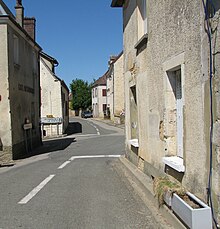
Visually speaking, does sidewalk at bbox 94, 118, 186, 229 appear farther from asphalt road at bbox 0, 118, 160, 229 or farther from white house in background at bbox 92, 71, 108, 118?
white house in background at bbox 92, 71, 108, 118

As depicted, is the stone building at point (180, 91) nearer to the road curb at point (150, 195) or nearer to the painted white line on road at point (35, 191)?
the road curb at point (150, 195)

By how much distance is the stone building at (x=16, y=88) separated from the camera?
47.8 ft

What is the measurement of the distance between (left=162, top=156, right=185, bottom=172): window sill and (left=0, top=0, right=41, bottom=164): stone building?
9.94 m

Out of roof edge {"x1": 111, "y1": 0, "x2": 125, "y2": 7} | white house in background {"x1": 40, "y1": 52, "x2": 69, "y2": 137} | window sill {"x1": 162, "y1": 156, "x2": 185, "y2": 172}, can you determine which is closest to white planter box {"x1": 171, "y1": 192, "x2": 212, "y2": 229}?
window sill {"x1": 162, "y1": 156, "x2": 185, "y2": 172}

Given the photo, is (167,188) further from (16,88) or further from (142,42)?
(16,88)

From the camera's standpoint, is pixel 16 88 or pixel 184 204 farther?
pixel 16 88

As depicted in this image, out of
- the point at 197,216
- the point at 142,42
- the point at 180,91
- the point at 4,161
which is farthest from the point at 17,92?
the point at 197,216

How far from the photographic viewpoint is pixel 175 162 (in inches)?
232

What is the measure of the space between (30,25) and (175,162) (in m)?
19.5

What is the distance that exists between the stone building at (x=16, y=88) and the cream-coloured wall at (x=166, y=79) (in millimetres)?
7087

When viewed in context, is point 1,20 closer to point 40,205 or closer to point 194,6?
point 40,205

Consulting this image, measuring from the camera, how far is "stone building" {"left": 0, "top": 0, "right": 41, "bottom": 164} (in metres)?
14.6

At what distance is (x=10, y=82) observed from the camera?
14.9m

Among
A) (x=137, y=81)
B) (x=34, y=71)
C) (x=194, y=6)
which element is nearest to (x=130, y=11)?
(x=137, y=81)
